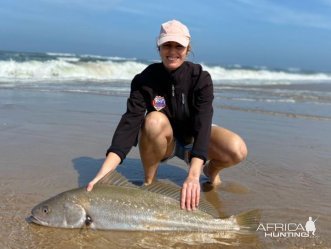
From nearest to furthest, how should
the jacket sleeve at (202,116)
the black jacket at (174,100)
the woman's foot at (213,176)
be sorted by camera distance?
the jacket sleeve at (202,116) → the black jacket at (174,100) → the woman's foot at (213,176)

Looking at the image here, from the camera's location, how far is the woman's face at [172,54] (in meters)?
3.86

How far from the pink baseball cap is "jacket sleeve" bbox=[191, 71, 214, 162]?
1.54 ft

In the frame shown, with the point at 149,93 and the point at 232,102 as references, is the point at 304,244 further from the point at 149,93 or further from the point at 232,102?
the point at 232,102

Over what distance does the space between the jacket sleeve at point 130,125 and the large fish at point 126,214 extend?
52 cm

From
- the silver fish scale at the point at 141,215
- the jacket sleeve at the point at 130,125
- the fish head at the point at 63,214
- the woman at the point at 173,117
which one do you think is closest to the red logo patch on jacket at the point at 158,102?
the woman at the point at 173,117

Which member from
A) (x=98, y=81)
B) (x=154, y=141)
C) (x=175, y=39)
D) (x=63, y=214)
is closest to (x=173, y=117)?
(x=154, y=141)

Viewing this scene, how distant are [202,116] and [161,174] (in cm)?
126

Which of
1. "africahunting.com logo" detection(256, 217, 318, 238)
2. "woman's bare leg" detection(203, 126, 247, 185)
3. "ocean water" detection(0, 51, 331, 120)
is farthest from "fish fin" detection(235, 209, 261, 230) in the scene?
"ocean water" detection(0, 51, 331, 120)

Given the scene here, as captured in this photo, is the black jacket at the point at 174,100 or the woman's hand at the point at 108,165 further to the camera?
the black jacket at the point at 174,100

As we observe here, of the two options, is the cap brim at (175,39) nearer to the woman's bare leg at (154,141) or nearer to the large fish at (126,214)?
the woman's bare leg at (154,141)

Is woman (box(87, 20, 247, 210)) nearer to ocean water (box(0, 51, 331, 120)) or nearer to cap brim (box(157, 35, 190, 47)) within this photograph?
cap brim (box(157, 35, 190, 47))

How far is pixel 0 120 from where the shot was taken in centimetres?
748

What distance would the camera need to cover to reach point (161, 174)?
5.00 meters

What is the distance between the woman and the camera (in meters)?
3.79
